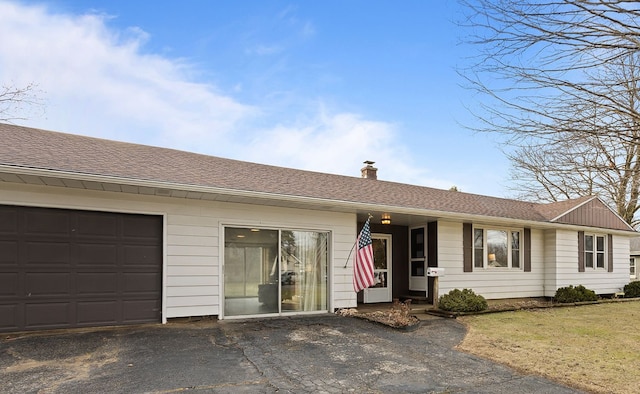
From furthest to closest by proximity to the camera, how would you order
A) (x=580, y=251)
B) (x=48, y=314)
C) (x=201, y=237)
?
(x=580, y=251) < (x=201, y=237) < (x=48, y=314)

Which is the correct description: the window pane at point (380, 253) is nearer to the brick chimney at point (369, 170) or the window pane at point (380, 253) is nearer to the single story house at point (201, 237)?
the single story house at point (201, 237)

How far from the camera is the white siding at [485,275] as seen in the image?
1135cm

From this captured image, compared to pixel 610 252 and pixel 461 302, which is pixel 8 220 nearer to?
pixel 461 302

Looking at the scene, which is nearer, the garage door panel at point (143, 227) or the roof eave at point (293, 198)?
the roof eave at point (293, 198)

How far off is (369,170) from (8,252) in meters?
10.4

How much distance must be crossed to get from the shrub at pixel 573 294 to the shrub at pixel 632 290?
298 cm

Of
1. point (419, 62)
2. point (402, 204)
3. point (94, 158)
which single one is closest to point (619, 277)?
point (402, 204)

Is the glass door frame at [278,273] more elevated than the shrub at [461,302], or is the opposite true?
the glass door frame at [278,273]

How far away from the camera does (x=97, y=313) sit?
7227mm

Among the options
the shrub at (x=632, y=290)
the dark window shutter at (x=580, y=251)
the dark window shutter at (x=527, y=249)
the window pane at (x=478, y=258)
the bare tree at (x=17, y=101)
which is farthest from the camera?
the shrub at (x=632, y=290)

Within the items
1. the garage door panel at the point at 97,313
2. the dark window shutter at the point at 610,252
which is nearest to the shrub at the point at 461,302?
the garage door panel at the point at 97,313

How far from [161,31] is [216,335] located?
29.3ft

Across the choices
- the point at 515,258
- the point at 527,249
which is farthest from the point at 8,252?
the point at 527,249

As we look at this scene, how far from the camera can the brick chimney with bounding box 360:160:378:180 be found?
1424cm
